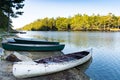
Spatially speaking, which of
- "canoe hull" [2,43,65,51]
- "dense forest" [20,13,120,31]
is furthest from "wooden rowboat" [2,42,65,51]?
"dense forest" [20,13,120,31]

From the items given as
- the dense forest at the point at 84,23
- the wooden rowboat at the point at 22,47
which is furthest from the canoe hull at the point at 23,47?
the dense forest at the point at 84,23

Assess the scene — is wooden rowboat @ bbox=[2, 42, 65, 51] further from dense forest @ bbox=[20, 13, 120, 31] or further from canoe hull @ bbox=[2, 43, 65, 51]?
dense forest @ bbox=[20, 13, 120, 31]

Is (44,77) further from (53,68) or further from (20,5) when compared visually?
(20,5)

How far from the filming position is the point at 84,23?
5714 inches

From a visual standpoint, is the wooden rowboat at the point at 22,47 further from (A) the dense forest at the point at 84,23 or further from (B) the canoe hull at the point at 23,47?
(A) the dense forest at the point at 84,23

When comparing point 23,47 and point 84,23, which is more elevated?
point 84,23

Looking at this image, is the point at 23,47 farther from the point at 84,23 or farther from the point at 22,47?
the point at 84,23

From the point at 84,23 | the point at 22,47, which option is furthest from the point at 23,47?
the point at 84,23

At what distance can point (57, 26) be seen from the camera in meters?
160

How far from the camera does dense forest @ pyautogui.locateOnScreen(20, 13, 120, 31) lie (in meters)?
138

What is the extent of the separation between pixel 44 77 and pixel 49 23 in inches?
5869

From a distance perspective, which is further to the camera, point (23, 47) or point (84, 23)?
point (84, 23)

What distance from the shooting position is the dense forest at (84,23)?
453 feet

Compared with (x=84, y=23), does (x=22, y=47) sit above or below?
below
